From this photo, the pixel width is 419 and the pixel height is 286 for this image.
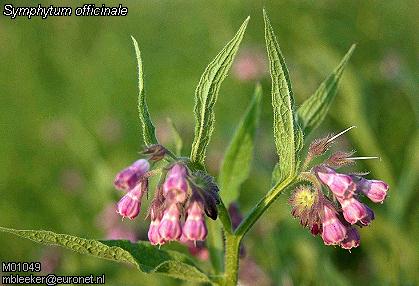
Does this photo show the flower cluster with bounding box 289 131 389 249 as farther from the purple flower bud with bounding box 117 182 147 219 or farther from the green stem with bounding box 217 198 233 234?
the purple flower bud with bounding box 117 182 147 219

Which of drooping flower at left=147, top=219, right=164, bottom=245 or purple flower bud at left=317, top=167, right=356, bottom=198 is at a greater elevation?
purple flower bud at left=317, top=167, right=356, bottom=198

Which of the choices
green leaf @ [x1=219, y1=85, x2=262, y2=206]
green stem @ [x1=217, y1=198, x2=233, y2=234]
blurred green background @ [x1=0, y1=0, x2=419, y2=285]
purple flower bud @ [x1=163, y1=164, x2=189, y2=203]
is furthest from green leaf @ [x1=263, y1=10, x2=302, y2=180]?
blurred green background @ [x1=0, y1=0, x2=419, y2=285]

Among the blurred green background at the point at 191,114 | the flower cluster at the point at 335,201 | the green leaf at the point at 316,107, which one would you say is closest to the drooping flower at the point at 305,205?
the flower cluster at the point at 335,201

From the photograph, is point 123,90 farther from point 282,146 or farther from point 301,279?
point 282,146

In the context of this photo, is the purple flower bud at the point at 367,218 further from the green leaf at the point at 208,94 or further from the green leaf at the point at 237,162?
the green leaf at the point at 237,162

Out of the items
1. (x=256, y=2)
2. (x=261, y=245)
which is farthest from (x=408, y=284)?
(x=256, y=2)

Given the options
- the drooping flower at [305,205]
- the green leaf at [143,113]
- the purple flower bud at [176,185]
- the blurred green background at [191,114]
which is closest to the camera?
the purple flower bud at [176,185]

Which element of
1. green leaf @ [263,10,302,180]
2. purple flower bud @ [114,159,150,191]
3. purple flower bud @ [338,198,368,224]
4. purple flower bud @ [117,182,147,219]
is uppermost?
green leaf @ [263,10,302,180]
